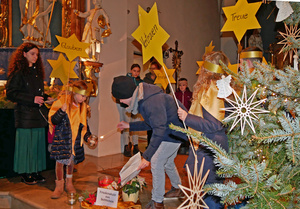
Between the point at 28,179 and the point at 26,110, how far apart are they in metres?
0.84

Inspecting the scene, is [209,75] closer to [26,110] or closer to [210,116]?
[210,116]

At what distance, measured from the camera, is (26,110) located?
11.2 feet

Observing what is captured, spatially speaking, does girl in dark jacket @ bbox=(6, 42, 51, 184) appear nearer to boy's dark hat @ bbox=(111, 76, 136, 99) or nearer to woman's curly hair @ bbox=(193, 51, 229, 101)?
boy's dark hat @ bbox=(111, 76, 136, 99)

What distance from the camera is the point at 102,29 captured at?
529 cm

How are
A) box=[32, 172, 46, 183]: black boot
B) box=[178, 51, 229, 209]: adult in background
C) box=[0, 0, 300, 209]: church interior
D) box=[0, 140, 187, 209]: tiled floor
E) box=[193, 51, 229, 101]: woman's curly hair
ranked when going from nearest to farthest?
box=[0, 0, 300, 209]: church interior → box=[178, 51, 229, 209]: adult in background → box=[193, 51, 229, 101]: woman's curly hair → box=[0, 140, 187, 209]: tiled floor → box=[32, 172, 46, 183]: black boot

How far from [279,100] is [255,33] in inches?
297

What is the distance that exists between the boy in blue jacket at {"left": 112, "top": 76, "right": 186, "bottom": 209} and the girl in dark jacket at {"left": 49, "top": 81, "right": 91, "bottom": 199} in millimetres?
599

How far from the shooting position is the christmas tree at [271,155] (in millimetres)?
850

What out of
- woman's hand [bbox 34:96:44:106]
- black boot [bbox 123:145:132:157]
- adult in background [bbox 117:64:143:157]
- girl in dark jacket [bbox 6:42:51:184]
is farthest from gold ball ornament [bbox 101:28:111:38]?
woman's hand [bbox 34:96:44:106]

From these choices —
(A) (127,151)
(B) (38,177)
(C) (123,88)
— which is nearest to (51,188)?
(B) (38,177)

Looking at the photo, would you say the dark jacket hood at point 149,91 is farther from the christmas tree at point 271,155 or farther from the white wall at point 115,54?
the white wall at point 115,54

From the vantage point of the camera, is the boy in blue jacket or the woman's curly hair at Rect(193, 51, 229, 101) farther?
Answer: the boy in blue jacket

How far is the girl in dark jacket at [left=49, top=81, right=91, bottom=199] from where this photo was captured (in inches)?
113

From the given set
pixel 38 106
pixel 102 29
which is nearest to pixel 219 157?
pixel 38 106
